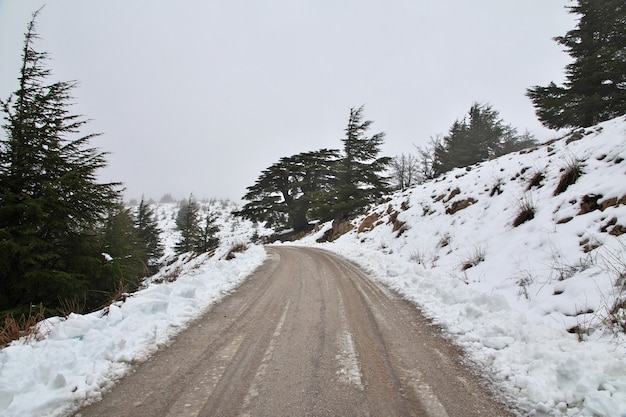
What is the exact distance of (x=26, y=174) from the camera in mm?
9094

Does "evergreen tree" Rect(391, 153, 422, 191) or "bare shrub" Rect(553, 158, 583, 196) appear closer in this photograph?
"bare shrub" Rect(553, 158, 583, 196)

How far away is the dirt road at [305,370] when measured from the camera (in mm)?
2801

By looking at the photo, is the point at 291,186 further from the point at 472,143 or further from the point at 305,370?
the point at 305,370

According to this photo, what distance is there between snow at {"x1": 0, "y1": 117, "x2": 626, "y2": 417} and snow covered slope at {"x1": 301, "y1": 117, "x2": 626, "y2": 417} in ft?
0.07

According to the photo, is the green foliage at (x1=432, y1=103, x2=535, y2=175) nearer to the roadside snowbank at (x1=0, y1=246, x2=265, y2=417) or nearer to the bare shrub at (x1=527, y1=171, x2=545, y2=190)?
the bare shrub at (x1=527, y1=171, x2=545, y2=190)

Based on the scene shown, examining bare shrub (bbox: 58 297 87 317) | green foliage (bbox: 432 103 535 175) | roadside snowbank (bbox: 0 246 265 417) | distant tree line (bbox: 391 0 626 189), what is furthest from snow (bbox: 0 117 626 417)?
green foliage (bbox: 432 103 535 175)

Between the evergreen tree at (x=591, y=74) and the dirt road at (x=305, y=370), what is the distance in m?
18.1

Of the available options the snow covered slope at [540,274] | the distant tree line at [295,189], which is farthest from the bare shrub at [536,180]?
the distant tree line at [295,189]

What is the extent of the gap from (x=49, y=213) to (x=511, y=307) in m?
12.3

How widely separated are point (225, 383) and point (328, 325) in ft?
7.11

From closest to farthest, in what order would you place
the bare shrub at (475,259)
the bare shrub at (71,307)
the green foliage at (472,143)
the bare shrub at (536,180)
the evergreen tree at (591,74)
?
1. the bare shrub at (71,307)
2. the bare shrub at (475,259)
3. the bare shrub at (536,180)
4. the evergreen tree at (591,74)
5. the green foliage at (472,143)

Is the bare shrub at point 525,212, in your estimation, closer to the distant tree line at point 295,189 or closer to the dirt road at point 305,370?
the dirt road at point 305,370

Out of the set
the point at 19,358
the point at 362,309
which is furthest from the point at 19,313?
the point at 362,309

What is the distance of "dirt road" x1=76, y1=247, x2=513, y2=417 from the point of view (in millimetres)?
2801
